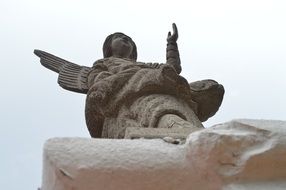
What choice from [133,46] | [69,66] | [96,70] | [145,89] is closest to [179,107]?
[145,89]

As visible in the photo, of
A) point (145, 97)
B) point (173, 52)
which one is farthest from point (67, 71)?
point (145, 97)

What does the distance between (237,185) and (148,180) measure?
17 cm

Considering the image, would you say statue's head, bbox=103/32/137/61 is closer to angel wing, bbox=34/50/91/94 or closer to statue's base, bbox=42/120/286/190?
angel wing, bbox=34/50/91/94

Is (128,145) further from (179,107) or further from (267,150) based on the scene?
(179,107)

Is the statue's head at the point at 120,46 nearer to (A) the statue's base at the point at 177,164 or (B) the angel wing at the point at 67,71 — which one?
(B) the angel wing at the point at 67,71

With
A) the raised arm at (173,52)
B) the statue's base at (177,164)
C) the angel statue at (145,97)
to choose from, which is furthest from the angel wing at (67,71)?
the statue's base at (177,164)

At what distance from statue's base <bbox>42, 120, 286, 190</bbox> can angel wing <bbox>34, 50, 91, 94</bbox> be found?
13.2 ft

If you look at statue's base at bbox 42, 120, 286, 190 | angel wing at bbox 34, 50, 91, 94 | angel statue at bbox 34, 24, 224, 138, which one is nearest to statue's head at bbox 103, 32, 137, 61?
angel wing at bbox 34, 50, 91, 94

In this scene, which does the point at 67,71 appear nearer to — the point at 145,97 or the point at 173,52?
the point at 173,52

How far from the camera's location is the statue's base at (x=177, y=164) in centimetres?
113

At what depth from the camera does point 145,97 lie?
13.0 ft

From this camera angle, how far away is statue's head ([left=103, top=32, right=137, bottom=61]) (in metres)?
5.43

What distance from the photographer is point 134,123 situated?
380 centimetres

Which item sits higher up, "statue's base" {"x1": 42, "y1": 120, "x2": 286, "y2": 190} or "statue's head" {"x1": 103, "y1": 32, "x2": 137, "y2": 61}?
"statue's head" {"x1": 103, "y1": 32, "x2": 137, "y2": 61}
